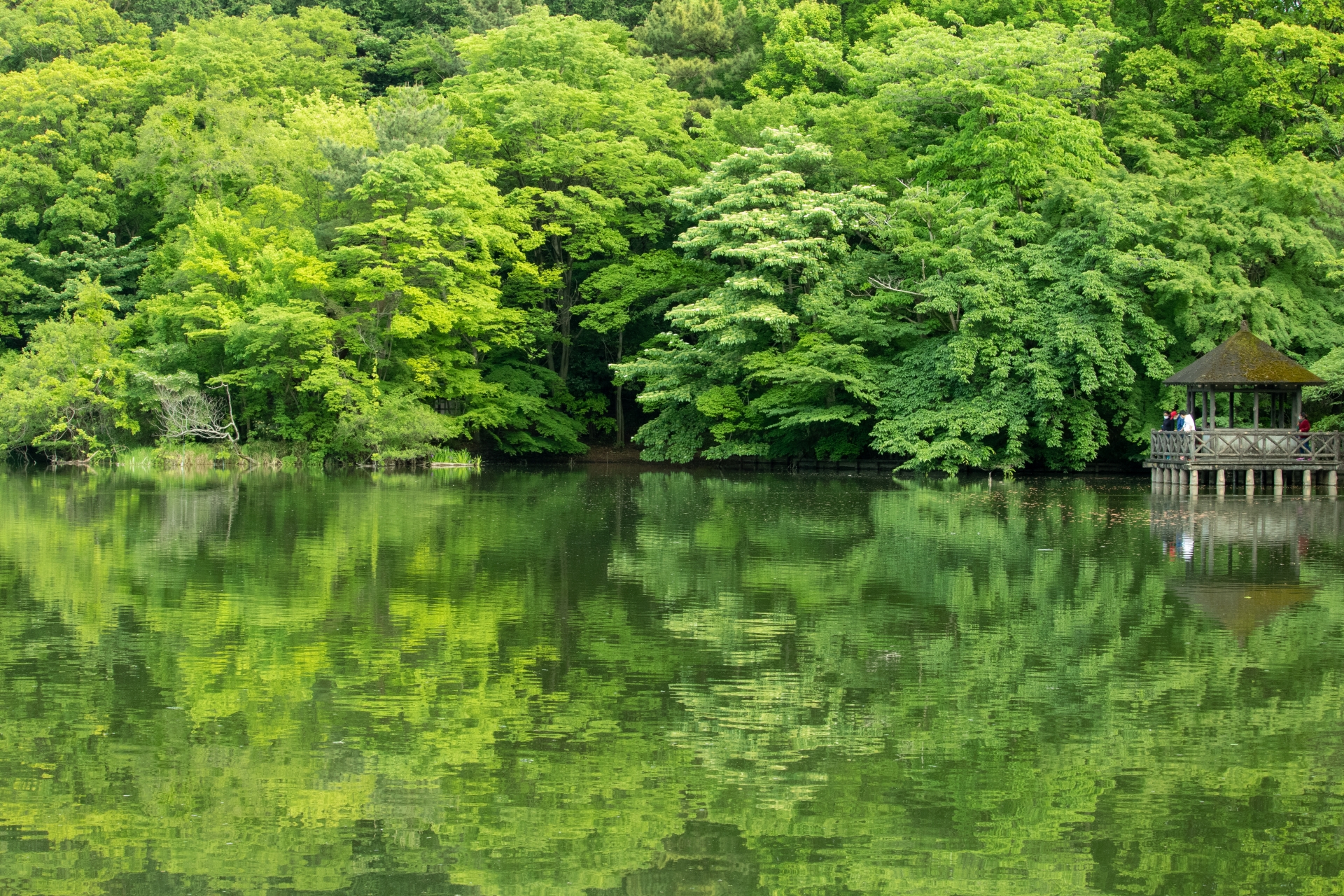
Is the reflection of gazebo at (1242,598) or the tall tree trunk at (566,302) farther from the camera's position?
the tall tree trunk at (566,302)

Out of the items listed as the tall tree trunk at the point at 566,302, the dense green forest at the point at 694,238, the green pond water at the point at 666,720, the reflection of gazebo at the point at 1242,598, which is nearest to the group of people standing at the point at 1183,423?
the dense green forest at the point at 694,238

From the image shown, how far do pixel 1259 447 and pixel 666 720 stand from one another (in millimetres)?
23284

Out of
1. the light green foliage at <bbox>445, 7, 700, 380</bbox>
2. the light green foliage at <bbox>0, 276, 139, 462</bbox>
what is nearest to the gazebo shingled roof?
the light green foliage at <bbox>445, 7, 700, 380</bbox>

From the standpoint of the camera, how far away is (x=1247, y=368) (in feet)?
91.8

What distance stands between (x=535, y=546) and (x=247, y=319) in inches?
A: 870

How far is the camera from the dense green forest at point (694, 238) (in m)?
31.9

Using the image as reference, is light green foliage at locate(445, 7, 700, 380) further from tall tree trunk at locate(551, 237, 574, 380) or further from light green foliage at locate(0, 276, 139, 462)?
light green foliage at locate(0, 276, 139, 462)

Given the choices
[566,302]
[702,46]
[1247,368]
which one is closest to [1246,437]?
[1247,368]

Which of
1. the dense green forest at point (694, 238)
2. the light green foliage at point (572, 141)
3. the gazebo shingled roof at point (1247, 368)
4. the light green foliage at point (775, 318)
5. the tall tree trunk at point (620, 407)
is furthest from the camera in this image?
the tall tree trunk at point (620, 407)

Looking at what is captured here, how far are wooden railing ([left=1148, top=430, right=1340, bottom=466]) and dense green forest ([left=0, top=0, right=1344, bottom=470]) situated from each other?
1.72 meters

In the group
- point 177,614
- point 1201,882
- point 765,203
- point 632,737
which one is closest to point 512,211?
point 765,203

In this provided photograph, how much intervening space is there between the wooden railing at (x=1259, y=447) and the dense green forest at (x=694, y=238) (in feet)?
5.64

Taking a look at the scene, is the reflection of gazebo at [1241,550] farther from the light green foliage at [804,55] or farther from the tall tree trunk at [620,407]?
the light green foliage at [804,55]

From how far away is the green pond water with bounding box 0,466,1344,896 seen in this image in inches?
239
